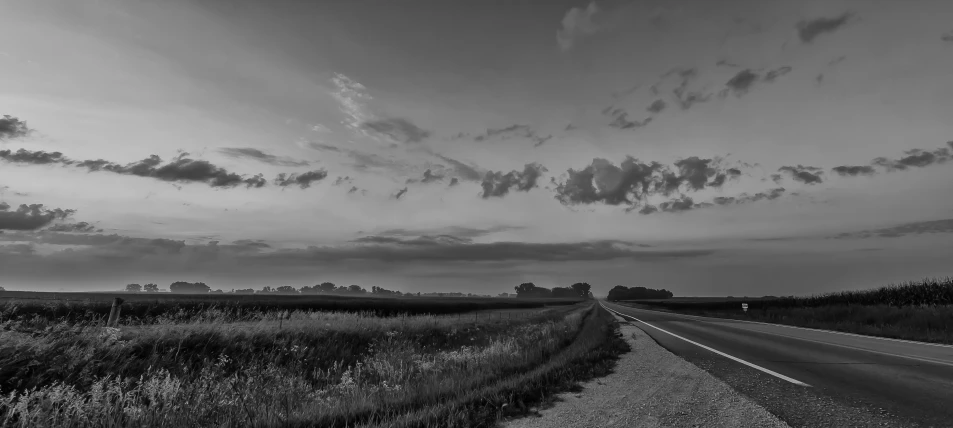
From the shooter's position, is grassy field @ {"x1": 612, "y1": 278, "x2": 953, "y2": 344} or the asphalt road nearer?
the asphalt road

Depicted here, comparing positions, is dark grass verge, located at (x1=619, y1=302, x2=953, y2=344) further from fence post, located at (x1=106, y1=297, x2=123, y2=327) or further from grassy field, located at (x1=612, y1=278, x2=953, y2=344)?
fence post, located at (x1=106, y1=297, x2=123, y2=327)

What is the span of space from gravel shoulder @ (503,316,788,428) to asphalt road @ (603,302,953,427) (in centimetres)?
43

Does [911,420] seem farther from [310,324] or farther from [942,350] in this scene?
[310,324]

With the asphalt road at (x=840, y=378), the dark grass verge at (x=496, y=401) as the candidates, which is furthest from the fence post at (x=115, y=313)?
the asphalt road at (x=840, y=378)

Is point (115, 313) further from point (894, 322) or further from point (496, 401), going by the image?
point (894, 322)

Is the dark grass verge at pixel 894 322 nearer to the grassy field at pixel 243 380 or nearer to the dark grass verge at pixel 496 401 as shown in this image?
the grassy field at pixel 243 380

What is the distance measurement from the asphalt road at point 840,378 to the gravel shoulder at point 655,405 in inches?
17.1

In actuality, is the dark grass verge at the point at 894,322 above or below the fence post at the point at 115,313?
below

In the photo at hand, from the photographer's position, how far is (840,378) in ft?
27.3

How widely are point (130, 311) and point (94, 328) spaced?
24171 mm

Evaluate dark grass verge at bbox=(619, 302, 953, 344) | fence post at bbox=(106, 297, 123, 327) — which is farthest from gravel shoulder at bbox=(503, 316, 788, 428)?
dark grass verge at bbox=(619, 302, 953, 344)

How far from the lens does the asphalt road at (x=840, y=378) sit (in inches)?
233

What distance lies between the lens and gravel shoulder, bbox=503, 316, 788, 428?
19.2 feet

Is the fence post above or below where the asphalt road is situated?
above
